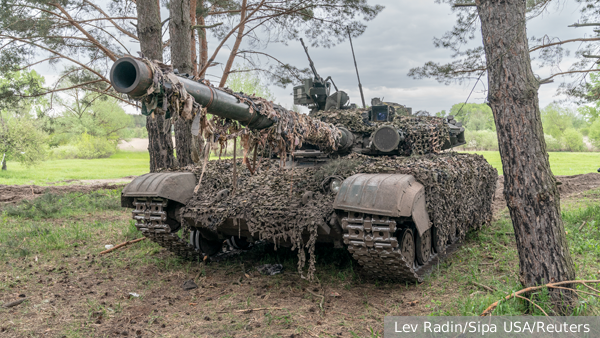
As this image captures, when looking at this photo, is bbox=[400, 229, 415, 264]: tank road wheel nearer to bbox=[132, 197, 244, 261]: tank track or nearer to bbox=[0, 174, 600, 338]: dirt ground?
bbox=[0, 174, 600, 338]: dirt ground

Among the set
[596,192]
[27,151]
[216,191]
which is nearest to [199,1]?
[216,191]

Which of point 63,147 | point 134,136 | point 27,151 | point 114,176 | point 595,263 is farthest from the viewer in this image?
point 134,136

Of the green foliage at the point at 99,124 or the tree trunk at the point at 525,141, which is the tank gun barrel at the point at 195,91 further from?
the green foliage at the point at 99,124

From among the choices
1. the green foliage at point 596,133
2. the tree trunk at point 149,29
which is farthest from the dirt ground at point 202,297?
the green foliage at point 596,133

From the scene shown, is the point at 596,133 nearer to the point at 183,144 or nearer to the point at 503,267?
the point at 503,267

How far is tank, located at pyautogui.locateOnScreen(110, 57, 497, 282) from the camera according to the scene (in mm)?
3246

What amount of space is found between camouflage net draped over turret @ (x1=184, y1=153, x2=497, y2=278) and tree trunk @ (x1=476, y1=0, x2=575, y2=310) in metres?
1.02

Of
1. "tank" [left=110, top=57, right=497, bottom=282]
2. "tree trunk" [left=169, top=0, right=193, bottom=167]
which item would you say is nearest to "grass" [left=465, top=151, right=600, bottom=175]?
"tank" [left=110, top=57, right=497, bottom=282]

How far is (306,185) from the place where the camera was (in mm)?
4785

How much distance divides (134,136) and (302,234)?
1753 inches

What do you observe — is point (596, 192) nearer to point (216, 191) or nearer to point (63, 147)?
point (216, 191)

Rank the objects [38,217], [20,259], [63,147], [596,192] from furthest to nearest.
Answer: [63,147]
[596,192]
[38,217]
[20,259]

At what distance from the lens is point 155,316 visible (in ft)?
13.4

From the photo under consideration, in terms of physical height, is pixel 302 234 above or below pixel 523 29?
below
